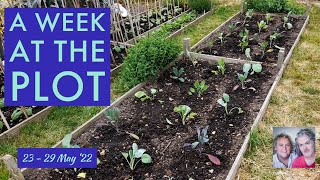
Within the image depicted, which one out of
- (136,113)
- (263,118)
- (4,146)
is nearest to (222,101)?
(263,118)

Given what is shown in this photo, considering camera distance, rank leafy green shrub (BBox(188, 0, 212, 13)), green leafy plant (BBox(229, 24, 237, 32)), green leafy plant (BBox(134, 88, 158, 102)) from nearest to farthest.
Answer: green leafy plant (BBox(134, 88, 158, 102)) < green leafy plant (BBox(229, 24, 237, 32)) < leafy green shrub (BBox(188, 0, 212, 13))

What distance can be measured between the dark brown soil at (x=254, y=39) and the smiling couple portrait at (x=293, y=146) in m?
2.35

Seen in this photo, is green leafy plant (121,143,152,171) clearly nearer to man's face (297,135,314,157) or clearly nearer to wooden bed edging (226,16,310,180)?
wooden bed edging (226,16,310,180)

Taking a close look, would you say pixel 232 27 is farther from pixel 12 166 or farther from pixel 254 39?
pixel 12 166

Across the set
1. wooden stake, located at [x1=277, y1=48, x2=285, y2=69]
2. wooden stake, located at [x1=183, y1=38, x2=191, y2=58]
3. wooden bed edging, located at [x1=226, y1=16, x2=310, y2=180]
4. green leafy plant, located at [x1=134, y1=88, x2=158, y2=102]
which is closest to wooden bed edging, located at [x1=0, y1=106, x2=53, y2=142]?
green leafy plant, located at [x1=134, y1=88, x2=158, y2=102]

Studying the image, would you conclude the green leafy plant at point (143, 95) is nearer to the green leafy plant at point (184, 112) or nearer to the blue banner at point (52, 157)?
the green leafy plant at point (184, 112)

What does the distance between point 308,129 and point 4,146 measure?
107 inches

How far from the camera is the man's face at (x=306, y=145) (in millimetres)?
2730

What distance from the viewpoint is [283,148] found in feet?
9.03

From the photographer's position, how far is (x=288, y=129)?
2707 millimetres

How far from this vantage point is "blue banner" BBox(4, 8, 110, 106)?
267 cm

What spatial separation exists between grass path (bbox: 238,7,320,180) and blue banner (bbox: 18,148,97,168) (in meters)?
1.35

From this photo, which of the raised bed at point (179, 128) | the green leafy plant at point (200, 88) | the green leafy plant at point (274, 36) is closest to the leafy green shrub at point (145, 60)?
the raised bed at point (179, 128)

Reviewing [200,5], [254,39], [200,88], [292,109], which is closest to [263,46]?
[254,39]
